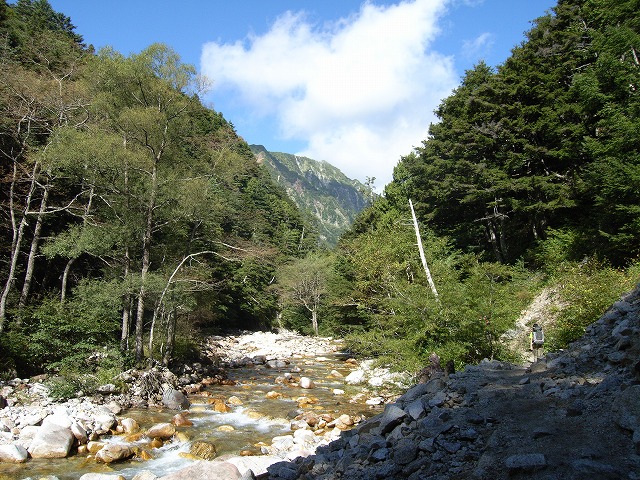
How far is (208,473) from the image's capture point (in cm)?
676

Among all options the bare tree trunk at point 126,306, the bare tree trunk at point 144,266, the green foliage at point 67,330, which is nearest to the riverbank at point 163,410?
the bare tree trunk at point 144,266

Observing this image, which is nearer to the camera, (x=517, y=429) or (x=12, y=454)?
(x=517, y=429)

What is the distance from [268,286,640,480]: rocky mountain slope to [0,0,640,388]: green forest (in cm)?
502

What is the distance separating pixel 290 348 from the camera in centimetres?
3272

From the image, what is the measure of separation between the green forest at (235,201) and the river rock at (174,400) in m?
2.72

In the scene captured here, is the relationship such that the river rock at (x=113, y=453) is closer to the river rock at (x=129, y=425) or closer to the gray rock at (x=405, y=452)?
the river rock at (x=129, y=425)

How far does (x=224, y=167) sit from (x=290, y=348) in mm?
19560

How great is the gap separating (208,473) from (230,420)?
601 centimetres

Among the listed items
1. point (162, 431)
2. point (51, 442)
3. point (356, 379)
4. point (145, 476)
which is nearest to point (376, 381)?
point (356, 379)

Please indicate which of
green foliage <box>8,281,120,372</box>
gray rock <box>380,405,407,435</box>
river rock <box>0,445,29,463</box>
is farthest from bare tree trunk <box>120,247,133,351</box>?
gray rock <box>380,405,407,435</box>

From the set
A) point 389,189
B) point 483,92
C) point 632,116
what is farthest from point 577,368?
point 389,189

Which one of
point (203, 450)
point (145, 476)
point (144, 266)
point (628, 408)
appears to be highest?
point (144, 266)

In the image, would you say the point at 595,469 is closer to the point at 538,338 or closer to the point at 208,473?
the point at 208,473

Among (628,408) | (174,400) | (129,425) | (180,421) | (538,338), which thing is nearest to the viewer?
(628,408)
